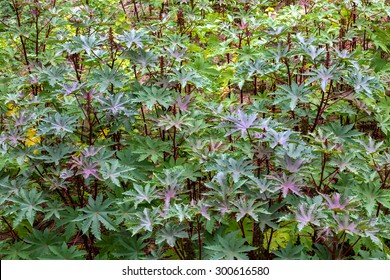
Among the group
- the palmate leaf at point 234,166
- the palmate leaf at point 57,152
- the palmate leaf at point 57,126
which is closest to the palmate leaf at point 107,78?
the palmate leaf at point 57,126

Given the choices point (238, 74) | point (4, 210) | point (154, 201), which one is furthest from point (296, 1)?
point (4, 210)

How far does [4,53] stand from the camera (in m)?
4.24

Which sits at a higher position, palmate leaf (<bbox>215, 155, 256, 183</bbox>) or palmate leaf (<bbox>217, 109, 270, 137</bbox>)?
palmate leaf (<bbox>217, 109, 270, 137</bbox>)

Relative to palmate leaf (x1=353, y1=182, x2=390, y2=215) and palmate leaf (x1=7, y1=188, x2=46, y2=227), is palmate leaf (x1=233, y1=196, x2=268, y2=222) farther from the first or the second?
palmate leaf (x1=7, y1=188, x2=46, y2=227)

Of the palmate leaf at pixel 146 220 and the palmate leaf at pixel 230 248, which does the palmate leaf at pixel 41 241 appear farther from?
the palmate leaf at pixel 230 248

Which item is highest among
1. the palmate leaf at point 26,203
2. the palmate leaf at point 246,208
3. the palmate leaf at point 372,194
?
the palmate leaf at point 246,208

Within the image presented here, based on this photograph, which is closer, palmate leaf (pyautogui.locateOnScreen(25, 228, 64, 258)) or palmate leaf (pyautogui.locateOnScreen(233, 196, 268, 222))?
palmate leaf (pyautogui.locateOnScreen(233, 196, 268, 222))

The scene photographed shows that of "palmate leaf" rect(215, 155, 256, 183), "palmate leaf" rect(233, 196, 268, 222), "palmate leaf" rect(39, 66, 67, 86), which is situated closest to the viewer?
"palmate leaf" rect(233, 196, 268, 222)

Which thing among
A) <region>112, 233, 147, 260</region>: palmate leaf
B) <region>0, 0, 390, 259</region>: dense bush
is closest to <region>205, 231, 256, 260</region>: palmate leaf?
<region>0, 0, 390, 259</region>: dense bush

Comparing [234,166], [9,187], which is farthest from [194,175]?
[9,187]

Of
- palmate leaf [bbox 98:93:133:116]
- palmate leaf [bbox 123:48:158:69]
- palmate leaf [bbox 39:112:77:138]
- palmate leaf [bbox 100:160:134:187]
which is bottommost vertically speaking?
palmate leaf [bbox 100:160:134:187]

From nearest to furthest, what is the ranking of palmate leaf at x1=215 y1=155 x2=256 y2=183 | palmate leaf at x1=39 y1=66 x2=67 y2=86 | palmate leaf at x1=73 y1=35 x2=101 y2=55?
palmate leaf at x1=215 y1=155 x2=256 y2=183 → palmate leaf at x1=73 y1=35 x2=101 y2=55 → palmate leaf at x1=39 y1=66 x2=67 y2=86

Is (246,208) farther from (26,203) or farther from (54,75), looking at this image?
(54,75)

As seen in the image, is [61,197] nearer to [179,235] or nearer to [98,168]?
[98,168]
